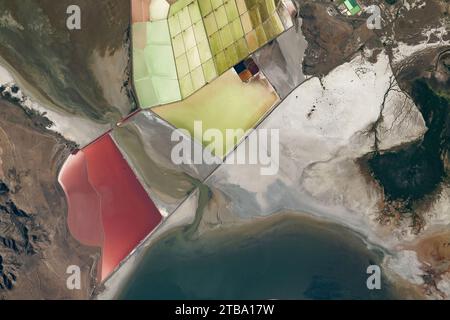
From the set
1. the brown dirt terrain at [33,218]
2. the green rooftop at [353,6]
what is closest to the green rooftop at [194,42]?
the green rooftop at [353,6]

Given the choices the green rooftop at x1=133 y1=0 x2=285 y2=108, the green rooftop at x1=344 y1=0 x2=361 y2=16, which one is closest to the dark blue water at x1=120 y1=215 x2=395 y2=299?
the green rooftop at x1=133 y1=0 x2=285 y2=108

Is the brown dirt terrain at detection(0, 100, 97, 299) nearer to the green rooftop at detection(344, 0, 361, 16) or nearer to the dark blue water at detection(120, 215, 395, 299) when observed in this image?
the dark blue water at detection(120, 215, 395, 299)

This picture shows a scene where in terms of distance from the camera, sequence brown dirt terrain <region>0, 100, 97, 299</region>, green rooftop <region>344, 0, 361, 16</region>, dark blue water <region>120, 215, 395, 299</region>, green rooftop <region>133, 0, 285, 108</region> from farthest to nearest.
Answer: dark blue water <region>120, 215, 395, 299</region> → green rooftop <region>344, 0, 361, 16</region> → brown dirt terrain <region>0, 100, 97, 299</region> → green rooftop <region>133, 0, 285, 108</region>

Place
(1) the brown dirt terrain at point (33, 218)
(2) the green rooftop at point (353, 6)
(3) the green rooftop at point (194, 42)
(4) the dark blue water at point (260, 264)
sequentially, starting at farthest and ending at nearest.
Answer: (4) the dark blue water at point (260, 264) < (2) the green rooftop at point (353, 6) < (1) the brown dirt terrain at point (33, 218) < (3) the green rooftop at point (194, 42)

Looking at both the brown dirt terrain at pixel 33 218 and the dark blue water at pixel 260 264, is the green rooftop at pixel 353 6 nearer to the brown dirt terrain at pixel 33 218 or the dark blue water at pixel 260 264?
the dark blue water at pixel 260 264

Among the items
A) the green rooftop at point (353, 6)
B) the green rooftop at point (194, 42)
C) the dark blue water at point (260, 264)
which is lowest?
the dark blue water at point (260, 264)

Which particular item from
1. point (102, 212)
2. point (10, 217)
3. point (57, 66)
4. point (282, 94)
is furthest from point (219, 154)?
point (10, 217)
